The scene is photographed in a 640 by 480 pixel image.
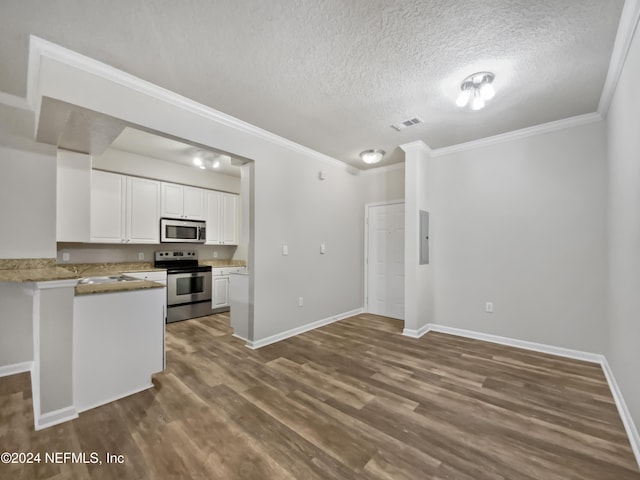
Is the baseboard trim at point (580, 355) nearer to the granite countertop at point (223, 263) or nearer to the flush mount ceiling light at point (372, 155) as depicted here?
the flush mount ceiling light at point (372, 155)

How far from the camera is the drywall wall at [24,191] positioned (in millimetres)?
2760

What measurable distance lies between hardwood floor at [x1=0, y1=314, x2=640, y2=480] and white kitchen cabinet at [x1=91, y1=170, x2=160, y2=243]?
2.12 m

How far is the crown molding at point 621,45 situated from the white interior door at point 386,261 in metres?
2.64

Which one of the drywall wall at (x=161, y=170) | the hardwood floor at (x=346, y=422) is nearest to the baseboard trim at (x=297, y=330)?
the hardwood floor at (x=346, y=422)

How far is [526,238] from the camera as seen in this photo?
11.2 ft

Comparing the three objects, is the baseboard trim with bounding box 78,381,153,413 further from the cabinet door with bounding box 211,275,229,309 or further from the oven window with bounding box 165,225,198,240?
the oven window with bounding box 165,225,198,240

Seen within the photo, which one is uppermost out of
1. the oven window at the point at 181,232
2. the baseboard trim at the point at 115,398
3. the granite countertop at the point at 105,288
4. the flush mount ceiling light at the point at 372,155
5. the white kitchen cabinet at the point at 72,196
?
the flush mount ceiling light at the point at 372,155

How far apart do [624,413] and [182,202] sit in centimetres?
585

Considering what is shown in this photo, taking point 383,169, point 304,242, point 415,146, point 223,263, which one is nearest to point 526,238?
point 415,146

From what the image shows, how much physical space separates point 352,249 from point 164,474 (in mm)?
3876

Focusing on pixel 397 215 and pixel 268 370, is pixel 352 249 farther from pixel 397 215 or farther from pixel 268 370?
pixel 268 370

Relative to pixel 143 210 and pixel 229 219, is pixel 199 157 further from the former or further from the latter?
pixel 229 219

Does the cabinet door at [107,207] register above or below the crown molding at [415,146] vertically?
below

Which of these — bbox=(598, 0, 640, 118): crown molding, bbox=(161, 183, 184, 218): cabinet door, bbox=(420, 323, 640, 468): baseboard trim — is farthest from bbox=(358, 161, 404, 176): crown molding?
bbox=(161, 183, 184, 218): cabinet door
